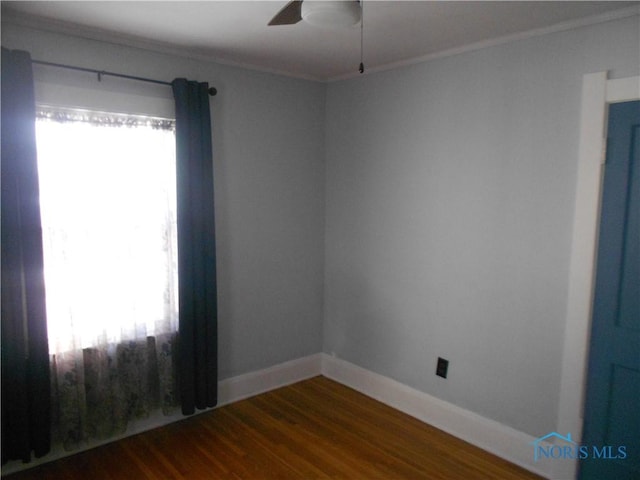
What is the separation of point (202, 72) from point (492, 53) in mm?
1798

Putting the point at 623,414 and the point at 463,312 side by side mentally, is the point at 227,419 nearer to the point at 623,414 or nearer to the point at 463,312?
the point at 463,312

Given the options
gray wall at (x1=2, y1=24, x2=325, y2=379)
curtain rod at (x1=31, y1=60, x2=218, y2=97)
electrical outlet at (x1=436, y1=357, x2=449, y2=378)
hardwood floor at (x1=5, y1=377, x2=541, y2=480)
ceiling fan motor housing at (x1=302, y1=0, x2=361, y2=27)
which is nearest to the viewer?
ceiling fan motor housing at (x1=302, y1=0, x2=361, y2=27)

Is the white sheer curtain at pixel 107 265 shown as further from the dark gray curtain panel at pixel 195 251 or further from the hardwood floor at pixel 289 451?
the hardwood floor at pixel 289 451

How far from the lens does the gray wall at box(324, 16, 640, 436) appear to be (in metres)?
2.46

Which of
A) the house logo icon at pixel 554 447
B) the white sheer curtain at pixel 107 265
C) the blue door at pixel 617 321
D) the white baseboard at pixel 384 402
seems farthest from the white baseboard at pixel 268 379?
the blue door at pixel 617 321

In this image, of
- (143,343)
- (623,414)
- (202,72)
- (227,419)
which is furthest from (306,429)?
(202,72)

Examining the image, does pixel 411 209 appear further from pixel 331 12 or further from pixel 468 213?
pixel 331 12

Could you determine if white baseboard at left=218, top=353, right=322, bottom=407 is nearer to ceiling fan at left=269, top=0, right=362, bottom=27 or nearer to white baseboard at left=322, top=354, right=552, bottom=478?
white baseboard at left=322, top=354, right=552, bottom=478

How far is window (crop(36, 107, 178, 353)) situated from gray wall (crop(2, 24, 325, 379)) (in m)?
0.37

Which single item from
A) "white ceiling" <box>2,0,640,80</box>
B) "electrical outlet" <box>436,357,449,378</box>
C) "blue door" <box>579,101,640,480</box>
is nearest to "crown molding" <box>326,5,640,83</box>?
"white ceiling" <box>2,0,640,80</box>

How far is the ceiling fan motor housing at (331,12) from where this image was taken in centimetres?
151

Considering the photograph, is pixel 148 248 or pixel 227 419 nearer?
pixel 148 248

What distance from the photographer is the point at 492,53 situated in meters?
2.68

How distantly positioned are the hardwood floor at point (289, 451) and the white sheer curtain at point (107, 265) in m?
0.20
